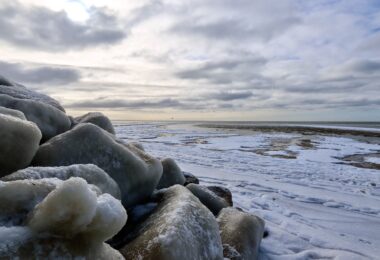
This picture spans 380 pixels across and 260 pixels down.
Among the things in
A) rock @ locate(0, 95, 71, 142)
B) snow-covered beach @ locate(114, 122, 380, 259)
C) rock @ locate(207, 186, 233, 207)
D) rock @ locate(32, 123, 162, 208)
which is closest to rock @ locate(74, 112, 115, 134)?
rock @ locate(0, 95, 71, 142)

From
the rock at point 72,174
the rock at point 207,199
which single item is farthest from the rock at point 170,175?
the rock at point 72,174

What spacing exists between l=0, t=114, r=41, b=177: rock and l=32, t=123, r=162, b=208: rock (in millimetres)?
485

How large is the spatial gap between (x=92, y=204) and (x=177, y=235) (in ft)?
3.52

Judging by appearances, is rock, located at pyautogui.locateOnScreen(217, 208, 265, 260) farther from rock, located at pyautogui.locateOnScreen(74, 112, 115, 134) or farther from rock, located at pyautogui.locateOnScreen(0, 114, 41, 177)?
rock, located at pyautogui.locateOnScreen(74, 112, 115, 134)

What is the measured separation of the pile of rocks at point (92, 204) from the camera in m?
1.81

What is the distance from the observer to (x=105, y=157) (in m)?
3.91

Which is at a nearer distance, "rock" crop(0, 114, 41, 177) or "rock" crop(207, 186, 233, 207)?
"rock" crop(0, 114, 41, 177)

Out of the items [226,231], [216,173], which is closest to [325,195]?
[216,173]

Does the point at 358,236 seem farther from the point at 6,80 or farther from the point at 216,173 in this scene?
the point at 6,80

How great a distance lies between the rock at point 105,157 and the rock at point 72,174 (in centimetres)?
59

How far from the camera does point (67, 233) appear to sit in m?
1.86

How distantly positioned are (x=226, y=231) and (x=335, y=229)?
230cm

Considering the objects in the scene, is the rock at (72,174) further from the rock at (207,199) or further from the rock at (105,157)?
the rock at (207,199)

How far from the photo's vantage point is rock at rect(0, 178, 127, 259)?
1760 millimetres
